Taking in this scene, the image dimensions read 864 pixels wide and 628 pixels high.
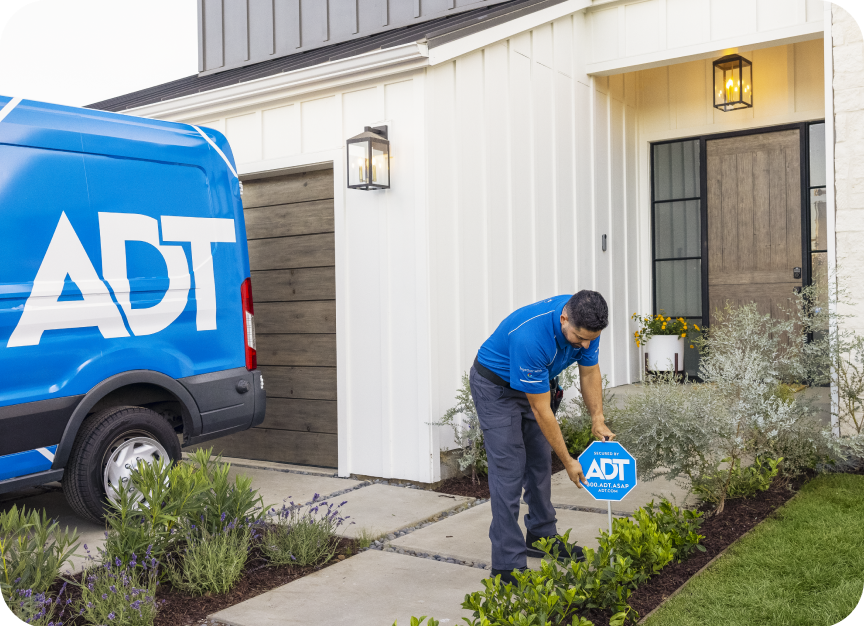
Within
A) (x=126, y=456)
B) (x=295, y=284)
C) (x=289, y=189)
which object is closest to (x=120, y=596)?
(x=126, y=456)

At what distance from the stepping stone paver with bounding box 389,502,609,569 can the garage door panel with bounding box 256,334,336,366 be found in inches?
74.6

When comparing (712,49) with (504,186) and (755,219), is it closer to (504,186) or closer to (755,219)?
(755,219)

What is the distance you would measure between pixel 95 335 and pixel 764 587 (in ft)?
12.0

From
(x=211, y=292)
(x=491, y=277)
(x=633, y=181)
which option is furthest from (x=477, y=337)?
(x=633, y=181)

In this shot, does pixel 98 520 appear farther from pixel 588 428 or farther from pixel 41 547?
pixel 588 428

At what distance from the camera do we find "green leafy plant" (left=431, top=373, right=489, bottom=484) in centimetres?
536

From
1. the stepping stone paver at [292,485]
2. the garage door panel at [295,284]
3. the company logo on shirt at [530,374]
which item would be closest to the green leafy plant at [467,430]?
the stepping stone paver at [292,485]

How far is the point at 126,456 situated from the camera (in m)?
4.46

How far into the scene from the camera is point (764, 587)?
3.37 metres

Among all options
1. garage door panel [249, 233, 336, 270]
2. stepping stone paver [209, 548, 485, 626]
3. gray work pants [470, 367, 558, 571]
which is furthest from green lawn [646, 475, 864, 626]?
garage door panel [249, 233, 336, 270]

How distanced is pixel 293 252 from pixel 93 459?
8.23ft

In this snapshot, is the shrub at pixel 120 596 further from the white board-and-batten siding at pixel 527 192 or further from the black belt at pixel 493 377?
the white board-and-batten siding at pixel 527 192

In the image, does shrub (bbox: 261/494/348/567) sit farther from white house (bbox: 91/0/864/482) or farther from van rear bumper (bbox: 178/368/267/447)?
white house (bbox: 91/0/864/482)

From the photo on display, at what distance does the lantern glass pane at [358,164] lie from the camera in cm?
539
